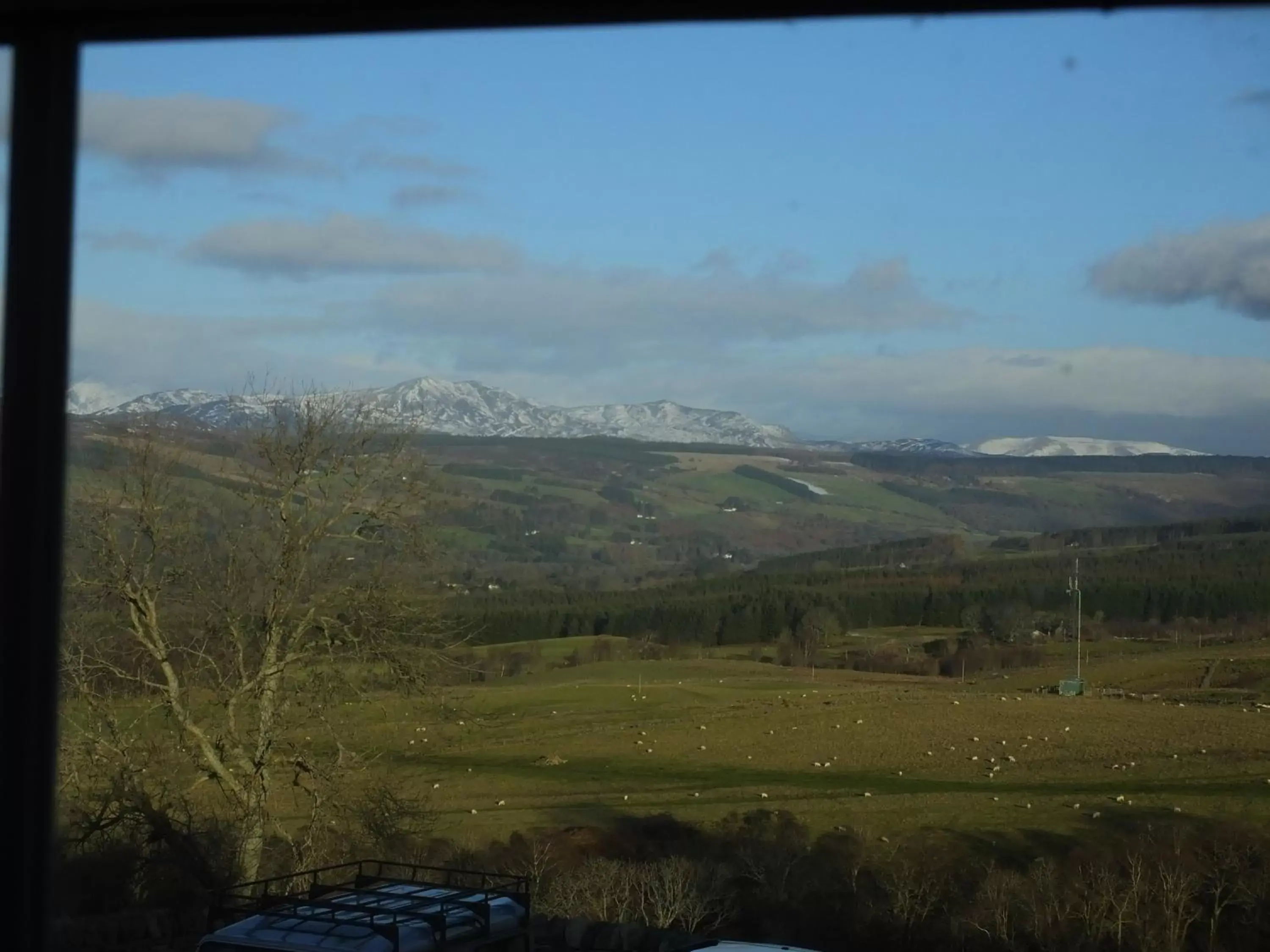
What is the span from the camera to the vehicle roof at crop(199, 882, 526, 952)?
3432mm

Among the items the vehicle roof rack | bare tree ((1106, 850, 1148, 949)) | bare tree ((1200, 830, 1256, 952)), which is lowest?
bare tree ((1106, 850, 1148, 949))

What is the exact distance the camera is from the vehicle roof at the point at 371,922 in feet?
11.3

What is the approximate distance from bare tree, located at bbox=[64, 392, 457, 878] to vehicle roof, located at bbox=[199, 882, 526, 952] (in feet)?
11.4

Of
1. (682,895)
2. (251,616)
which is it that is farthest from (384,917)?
(251,616)

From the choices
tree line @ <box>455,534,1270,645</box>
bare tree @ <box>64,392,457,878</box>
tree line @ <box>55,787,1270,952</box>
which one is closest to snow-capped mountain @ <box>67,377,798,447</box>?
bare tree @ <box>64,392,457,878</box>

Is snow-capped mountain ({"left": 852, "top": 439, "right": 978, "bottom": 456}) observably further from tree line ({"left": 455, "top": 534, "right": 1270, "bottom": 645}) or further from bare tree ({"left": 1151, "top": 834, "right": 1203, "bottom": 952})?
bare tree ({"left": 1151, "top": 834, "right": 1203, "bottom": 952})

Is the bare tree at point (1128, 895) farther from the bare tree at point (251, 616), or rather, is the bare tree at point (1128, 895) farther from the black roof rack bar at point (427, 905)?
the bare tree at point (251, 616)

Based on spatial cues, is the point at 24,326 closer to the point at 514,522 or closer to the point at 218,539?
the point at 218,539

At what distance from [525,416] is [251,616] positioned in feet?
15.1

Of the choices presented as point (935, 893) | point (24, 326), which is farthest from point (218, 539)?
point (24, 326)

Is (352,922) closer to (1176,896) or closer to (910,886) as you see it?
(910,886)

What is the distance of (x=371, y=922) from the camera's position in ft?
11.4

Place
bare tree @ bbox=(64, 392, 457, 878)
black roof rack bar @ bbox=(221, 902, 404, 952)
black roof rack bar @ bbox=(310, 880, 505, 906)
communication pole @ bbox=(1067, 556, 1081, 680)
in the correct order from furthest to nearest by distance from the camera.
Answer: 1. communication pole @ bbox=(1067, 556, 1081, 680)
2. bare tree @ bbox=(64, 392, 457, 878)
3. black roof rack bar @ bbox=(310, 880, 505, 906)
4. black roof rack bar @ bbox=(221, 902, 404, 952)

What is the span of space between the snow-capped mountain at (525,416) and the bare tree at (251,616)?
73 centimetres
